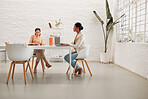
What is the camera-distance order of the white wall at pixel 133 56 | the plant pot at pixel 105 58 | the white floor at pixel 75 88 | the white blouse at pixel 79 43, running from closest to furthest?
the white floor at pixel 75 88 → the white blouse at pixel 79 43 → the white wall at pixel 133 56 → the plant pot at pixel 105 58

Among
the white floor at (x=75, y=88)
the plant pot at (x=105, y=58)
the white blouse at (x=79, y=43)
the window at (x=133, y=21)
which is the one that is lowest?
the white floor at (x=75, y=88)

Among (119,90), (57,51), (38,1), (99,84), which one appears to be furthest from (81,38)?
(38,1)

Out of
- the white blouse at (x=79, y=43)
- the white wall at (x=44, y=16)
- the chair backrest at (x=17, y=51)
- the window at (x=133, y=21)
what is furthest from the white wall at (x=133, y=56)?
the chair backrest at (x=17, y=51)

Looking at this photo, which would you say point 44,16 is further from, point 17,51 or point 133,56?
point 133,56

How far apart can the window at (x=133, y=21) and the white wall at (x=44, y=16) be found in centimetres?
104

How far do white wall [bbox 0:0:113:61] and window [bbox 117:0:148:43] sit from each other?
104 cm

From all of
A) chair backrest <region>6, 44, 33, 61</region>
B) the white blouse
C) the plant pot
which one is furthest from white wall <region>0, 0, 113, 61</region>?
chair backrest <region>6, 44, 33, 61</region>

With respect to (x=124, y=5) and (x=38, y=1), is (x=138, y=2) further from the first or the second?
(x=38, y=1)

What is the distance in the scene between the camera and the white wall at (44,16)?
21.0 feet

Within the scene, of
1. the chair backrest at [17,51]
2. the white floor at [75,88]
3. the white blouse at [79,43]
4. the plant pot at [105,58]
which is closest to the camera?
the white floor at [75,88]

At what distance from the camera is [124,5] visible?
5496 millimetres

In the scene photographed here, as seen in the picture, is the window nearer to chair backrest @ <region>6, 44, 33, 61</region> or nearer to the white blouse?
the white blouse

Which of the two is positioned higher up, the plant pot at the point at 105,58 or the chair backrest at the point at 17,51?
the chair backrest at the point at 17,51

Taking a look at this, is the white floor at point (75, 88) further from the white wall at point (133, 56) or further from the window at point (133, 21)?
the window at point (133, 21)
